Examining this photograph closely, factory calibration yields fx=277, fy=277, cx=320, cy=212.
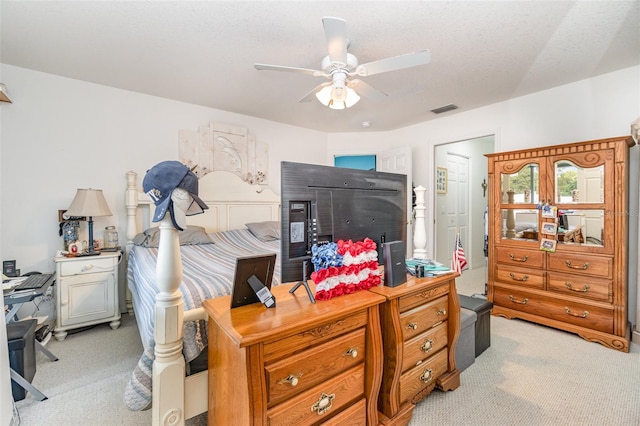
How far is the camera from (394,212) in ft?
5.08

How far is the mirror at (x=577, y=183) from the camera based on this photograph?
245cm

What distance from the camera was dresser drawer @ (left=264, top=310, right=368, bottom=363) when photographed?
982 millimetres

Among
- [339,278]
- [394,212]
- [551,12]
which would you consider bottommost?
[339,278]

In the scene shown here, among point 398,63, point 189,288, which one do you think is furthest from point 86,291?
point 398,63

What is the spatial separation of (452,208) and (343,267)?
4.31 meters

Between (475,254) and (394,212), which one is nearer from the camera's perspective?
(394,212)

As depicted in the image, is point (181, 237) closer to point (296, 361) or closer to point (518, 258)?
point (296, 361)

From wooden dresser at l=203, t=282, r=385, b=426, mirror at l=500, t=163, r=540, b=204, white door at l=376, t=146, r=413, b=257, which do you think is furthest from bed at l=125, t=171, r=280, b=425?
mirror at l=500, t=163, r=540, b=204

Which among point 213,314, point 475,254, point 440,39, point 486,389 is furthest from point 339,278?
point 475,254

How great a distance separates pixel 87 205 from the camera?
8.54ft

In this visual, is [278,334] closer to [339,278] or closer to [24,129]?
[339,278]

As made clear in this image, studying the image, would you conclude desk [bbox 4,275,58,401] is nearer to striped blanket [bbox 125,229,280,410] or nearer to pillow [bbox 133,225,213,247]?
striped blanket [bbox 125,229,280,410]

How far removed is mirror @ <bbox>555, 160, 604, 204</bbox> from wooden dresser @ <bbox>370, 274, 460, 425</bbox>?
1.85 meters

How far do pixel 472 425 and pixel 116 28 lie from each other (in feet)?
11.2
